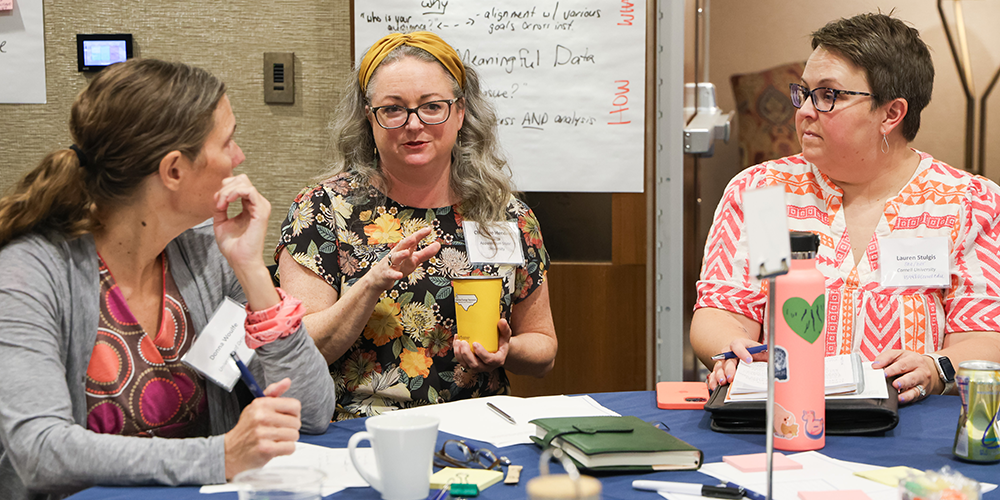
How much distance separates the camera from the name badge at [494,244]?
1.89 m

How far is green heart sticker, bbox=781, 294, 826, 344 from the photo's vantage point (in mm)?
1112

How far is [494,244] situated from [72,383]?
3.18ft

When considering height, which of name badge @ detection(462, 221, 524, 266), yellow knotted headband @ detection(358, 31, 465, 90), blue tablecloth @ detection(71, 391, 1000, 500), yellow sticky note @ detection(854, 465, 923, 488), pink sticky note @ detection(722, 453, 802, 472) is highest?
yellow knotted headband @ detection(358, 31, 465, 90)

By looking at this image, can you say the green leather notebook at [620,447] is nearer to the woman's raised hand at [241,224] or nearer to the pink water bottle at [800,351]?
the pink water bottle at [800,351]

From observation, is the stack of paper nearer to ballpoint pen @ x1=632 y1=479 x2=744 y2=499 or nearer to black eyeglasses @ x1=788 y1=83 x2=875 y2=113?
ballpoint pen @ x1=632 y1=479 x2=744 y2=499

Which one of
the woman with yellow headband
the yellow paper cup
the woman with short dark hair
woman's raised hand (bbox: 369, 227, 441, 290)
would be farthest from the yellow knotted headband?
the woman with short dark hair

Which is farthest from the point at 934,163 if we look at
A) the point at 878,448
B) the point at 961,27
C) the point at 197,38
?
the point at 197,38

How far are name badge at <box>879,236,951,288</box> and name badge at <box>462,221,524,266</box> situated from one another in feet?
2.74

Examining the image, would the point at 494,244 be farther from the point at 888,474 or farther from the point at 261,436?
the point at 888,474

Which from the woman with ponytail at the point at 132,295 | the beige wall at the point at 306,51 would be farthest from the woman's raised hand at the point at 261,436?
the beige wall at the point at 306,51

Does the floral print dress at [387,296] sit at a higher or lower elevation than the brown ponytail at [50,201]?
lower

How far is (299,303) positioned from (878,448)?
3.11 ft

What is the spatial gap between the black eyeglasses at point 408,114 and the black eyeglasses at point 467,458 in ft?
3.05

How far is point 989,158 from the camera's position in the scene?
2797 mm
